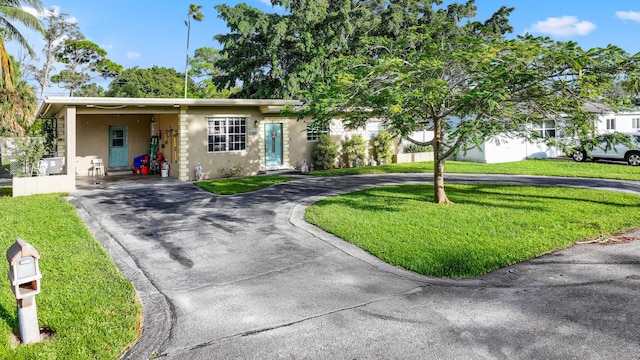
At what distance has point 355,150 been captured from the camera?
18.9 m

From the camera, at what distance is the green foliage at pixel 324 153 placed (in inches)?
704

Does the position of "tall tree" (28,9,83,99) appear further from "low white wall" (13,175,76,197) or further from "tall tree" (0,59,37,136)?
"low white wall" (13,175,76,197)

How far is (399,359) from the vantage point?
357cm

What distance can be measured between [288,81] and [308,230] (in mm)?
18393

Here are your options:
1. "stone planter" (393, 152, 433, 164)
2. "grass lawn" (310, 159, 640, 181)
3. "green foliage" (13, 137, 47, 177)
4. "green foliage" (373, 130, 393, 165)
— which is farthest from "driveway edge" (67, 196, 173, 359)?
"stone planter" (393, 152, 433, 164)

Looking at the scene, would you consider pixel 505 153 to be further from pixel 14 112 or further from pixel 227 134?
pixel 14 112

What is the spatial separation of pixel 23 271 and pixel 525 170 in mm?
17561

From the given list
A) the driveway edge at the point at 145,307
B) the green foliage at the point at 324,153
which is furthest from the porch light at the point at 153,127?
the driveway edge at the point at 145,307

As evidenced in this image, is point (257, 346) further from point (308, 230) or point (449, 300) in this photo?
point (308, 230)

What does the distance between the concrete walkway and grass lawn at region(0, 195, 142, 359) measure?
0.23 meters

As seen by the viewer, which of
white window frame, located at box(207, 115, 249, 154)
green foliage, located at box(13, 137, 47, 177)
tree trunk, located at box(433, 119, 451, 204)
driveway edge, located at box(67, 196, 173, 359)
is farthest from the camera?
white window frame, located at box(207, 115, 249, 154)

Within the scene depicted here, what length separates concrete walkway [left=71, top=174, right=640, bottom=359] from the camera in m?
3.78

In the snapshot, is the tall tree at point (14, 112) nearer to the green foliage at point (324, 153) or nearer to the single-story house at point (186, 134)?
the single-story house at point (186, 134)

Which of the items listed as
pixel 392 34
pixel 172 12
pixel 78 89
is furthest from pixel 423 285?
pixel 78 89
